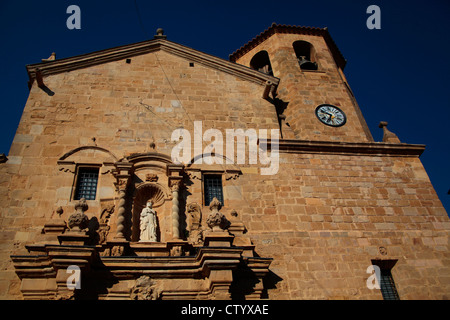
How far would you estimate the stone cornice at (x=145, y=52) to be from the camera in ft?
38.2

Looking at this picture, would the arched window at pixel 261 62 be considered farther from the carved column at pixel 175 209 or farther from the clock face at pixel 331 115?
the carved column at pixel 175 209

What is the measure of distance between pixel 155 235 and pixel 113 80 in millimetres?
5180

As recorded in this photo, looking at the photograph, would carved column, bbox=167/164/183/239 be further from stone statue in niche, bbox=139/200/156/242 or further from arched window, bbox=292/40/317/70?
arched window, bbox=292/40/317/70

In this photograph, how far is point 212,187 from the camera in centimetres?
1016

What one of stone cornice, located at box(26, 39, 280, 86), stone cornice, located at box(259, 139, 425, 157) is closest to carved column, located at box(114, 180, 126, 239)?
stone cornice, located at box(259, 139, 425, 157)

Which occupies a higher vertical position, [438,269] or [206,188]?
[206,188]

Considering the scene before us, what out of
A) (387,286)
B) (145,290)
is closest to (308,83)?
(387,286)

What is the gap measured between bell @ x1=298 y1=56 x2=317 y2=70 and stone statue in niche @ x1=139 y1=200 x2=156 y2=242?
28.3ft

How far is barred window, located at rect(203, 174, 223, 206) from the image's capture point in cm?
995

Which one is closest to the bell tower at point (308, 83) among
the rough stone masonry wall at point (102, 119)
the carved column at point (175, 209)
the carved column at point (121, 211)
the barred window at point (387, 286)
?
the rough stone masonry wall at point (102, 119)

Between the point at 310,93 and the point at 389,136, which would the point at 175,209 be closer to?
the point at 310,93

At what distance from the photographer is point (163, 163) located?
10.1 meters

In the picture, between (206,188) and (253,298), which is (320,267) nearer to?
(253,298)
